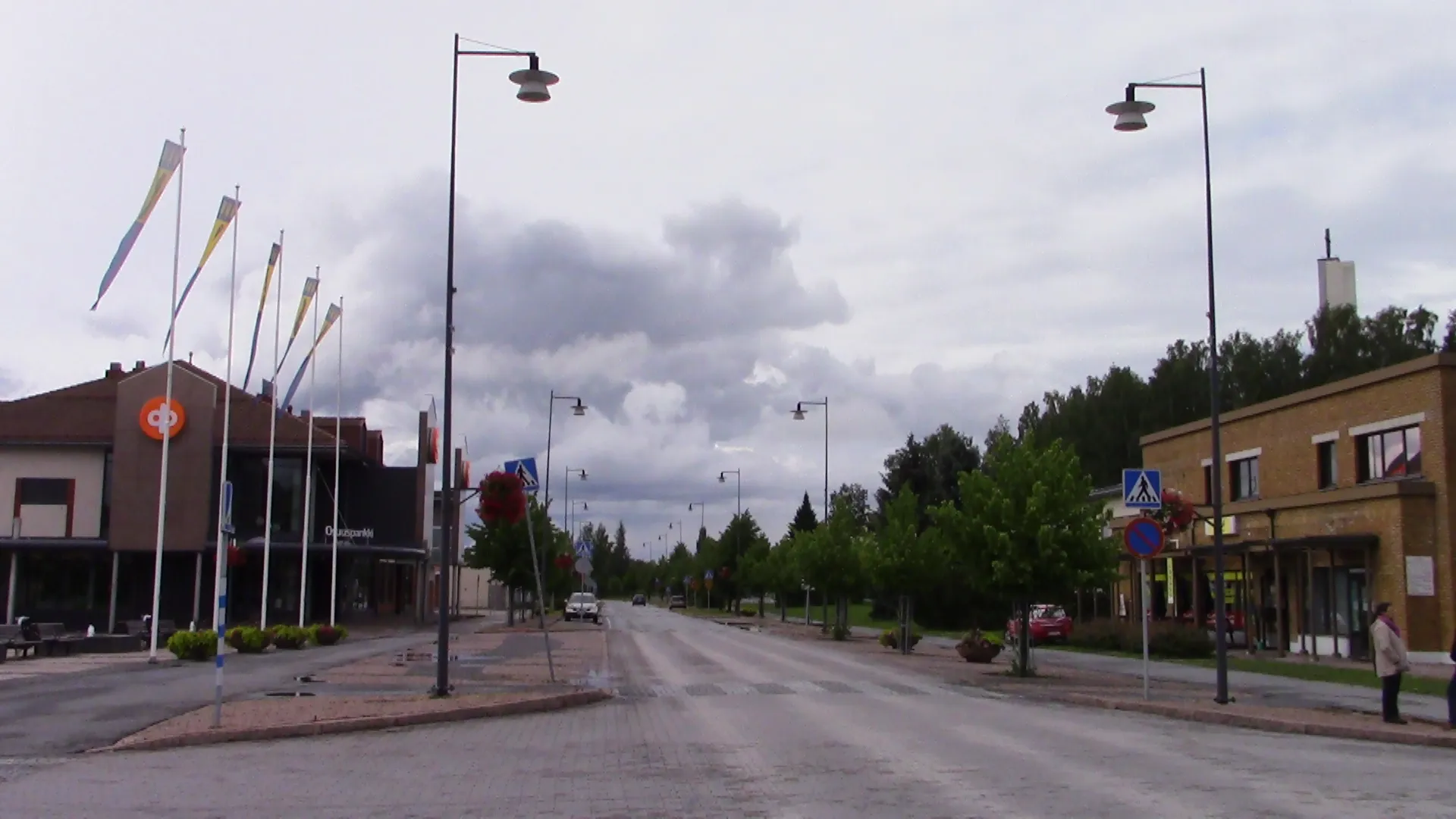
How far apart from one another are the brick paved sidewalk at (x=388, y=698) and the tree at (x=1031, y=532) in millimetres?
8513

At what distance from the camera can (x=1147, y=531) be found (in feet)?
72.1

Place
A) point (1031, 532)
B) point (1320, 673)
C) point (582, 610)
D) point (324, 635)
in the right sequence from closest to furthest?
point (1031, 532), point (1320, 673), point (324, 635), point (582, 610)

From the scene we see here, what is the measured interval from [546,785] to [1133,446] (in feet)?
240

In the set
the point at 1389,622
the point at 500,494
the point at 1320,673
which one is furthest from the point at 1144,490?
the point at 1320,673

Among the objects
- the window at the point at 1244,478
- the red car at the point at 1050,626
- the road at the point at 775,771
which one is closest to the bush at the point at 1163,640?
the red car at the point at 1050,626

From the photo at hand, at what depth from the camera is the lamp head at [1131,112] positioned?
2116 cm

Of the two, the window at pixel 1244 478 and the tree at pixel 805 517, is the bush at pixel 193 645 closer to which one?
the window at pixel 1244 478

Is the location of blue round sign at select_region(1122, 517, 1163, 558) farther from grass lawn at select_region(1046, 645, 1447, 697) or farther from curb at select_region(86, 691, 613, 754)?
curb at select_region(86, 691, 613, 754)

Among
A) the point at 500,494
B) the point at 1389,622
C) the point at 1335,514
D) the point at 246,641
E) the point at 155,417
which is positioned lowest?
the point at 246,641

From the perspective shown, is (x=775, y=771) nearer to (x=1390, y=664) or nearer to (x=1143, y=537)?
(x=1390, y=664)

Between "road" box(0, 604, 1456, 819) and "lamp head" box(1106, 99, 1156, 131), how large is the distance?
29.5 ft

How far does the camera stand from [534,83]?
2044 centimetres

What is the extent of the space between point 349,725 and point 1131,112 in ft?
47.7

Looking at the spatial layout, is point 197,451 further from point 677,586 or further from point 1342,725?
point 677,586
